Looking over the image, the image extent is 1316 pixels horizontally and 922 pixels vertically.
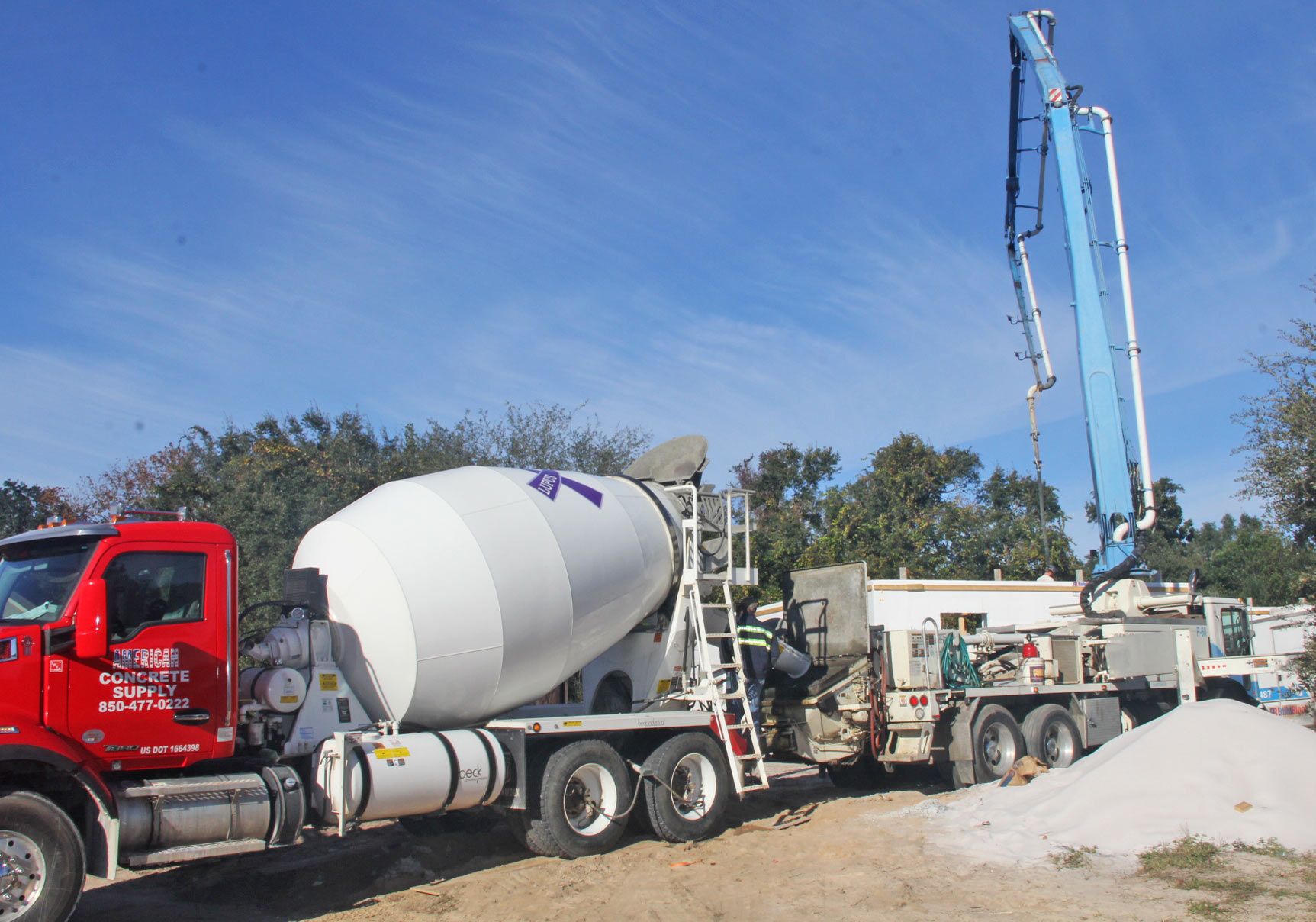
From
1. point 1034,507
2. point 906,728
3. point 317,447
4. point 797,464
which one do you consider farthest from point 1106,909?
point 1034,507

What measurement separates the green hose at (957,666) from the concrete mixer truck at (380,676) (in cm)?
329

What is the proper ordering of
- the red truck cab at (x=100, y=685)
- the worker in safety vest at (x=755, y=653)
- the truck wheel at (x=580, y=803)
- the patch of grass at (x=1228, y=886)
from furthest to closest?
1. the worker in safety vest at (x=755, y=653)
2. the truck wheel at (x=580, y=803)
3. the patch of grass at (x=1228, y=886)
4. the red truck cab at (x=100, y=685)

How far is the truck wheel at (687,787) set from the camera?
1028cm

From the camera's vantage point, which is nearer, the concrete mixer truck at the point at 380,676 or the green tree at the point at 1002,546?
the concrete mixer truck at the point at 380,676

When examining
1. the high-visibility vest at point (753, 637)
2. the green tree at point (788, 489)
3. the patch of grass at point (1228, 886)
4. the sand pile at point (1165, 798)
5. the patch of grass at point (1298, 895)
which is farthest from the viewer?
the green tree at point (788, 489)

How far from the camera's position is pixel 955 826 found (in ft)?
34.4

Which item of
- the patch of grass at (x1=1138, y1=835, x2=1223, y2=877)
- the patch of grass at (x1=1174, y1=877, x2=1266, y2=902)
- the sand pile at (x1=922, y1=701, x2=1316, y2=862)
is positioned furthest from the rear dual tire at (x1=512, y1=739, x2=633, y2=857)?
the patch of grass at (x1=1174, y1=877, x2=1266, y2=902)

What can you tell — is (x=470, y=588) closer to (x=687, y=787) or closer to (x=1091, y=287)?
(x=687, y=787)

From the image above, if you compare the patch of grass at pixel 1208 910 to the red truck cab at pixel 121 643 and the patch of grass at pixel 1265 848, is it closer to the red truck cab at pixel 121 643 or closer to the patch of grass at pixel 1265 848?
the patch of grass at pixel 1265 848

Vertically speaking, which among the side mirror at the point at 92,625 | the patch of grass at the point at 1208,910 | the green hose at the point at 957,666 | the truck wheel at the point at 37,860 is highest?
the side mirror at the point at 92,625

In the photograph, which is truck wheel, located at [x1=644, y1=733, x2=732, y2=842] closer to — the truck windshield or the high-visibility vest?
the high-visibility vest

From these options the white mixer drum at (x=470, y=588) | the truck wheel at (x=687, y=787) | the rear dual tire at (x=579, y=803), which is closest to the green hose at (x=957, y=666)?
the truck wheel at (x=687, y=787)

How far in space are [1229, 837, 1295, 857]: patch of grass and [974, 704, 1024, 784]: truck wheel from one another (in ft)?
14.5

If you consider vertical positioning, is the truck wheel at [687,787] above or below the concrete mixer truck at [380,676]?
below
